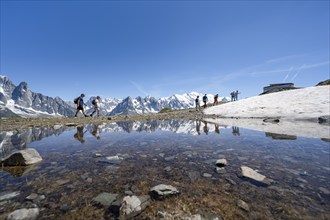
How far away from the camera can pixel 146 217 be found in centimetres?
365

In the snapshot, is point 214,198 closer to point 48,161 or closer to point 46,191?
point 46,191

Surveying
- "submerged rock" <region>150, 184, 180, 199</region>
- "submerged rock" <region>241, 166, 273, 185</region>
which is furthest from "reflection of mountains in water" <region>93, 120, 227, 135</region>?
"submerged rock" <region>150, 184, 180, 199</region>

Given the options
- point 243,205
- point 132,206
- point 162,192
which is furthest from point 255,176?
point 132,206

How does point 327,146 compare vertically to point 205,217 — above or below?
above

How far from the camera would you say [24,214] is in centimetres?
372

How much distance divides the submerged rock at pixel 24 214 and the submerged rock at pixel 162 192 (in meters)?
2.53

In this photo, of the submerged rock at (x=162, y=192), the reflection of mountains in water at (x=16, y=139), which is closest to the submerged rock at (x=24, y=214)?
the submerged rock at (x=162, y=192)

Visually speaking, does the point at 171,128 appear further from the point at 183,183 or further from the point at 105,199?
the point at 105,199

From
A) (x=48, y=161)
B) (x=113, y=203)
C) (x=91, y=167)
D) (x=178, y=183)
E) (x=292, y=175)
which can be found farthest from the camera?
(x=48, y=161)

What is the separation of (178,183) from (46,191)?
361 cm

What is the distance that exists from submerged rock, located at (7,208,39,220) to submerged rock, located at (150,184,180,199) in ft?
8.31

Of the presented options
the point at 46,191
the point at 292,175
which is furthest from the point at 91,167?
the point at 292,175

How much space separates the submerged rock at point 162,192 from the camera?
4323 millimetres

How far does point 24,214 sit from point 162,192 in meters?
2.99
